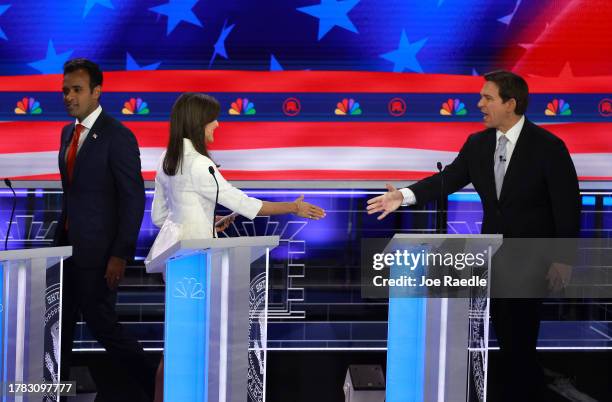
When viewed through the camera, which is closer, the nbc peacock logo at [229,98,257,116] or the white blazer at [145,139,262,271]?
the white blazer at [145,139,262,271]

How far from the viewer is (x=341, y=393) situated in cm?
367

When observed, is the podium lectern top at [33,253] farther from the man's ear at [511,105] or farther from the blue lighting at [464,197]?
the blue lighting at [464,197]

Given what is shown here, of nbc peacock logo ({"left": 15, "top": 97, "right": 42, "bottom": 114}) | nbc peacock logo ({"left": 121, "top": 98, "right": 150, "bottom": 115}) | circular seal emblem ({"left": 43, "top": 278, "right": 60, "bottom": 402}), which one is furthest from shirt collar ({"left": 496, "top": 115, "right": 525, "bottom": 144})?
nbc peacock logo ({"left": 15, "top": 97, "right": 42, "bottom": 114})

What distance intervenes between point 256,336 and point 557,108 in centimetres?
297

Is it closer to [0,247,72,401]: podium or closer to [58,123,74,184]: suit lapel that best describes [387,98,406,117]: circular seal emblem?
[58,123,74,184]: suit lapel

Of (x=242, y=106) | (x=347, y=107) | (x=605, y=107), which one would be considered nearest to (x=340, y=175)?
(x=347, y=107)

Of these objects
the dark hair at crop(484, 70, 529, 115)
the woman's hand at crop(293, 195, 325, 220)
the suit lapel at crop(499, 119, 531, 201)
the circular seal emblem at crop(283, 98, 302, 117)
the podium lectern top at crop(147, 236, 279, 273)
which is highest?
the circular seal emblem at crop(283, 98, 302, 117)

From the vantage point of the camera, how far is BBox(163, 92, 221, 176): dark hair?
112 inches

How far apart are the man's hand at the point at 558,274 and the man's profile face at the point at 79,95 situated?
5.29 ft

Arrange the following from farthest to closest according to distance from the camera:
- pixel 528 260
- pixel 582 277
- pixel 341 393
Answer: pixel 582 277 < pixel 341 393 < pixel 528 260

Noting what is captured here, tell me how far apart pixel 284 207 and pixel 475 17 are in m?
2.18

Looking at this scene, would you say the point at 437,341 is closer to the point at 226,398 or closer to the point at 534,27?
the point at 226,398

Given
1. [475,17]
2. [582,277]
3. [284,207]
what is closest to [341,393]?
[284,207]

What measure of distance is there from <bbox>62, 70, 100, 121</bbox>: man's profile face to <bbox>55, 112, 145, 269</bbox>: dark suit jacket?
0.33 ft
